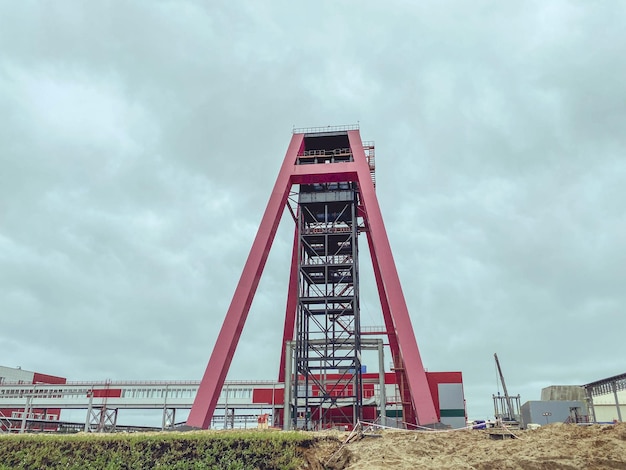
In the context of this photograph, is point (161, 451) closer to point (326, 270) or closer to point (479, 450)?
point (479, 450)

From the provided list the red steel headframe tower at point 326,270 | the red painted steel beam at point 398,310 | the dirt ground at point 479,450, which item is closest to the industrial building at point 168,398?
the red steel headframe tower at point 326,270

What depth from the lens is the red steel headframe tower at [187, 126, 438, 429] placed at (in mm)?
21719

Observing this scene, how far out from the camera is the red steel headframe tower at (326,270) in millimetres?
21719

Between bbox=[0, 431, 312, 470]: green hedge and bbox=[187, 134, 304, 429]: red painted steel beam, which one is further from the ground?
bbox=[187, 134, 304, 429]: red painted steel beam

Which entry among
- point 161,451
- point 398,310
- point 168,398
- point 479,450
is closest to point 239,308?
point 398,310

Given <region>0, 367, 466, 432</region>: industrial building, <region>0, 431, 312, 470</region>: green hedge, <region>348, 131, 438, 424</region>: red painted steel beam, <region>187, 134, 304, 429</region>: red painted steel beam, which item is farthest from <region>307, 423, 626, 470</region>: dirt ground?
<region>0, 367, 466, 432</region>: industrial building

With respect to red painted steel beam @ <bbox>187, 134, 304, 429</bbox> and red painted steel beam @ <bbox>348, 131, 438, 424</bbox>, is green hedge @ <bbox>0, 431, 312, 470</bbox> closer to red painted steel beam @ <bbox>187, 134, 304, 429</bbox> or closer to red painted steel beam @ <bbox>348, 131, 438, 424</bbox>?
red painted steel beam @ <bbox>187, 134, 304, 429</bbox>

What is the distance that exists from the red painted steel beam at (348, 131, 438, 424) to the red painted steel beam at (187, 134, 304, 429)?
397 cm

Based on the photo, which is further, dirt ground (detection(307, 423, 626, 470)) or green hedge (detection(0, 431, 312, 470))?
green hedge (detection(0, 431, 312, 470))

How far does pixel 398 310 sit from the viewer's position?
22078mm

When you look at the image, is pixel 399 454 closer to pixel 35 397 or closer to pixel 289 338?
pixel 289 338

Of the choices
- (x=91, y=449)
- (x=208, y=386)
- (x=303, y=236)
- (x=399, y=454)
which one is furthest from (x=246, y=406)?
(x=399, y=454)

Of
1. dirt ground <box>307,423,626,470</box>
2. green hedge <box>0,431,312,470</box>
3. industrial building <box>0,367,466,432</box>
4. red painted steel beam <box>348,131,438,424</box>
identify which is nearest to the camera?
dirt ground <box>307,423,626,470</box>

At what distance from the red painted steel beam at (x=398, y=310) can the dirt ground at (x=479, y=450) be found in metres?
6.94
